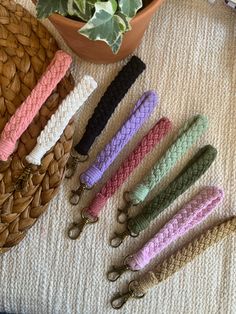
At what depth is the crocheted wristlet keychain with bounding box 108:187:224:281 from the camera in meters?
0.53

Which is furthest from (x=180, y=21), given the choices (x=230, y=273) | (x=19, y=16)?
(x=230, y=273)

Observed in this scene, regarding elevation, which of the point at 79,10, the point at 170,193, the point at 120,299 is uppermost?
the point at 79,10

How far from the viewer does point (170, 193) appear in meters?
0.54

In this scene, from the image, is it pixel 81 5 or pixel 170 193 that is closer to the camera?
pixel 81 5

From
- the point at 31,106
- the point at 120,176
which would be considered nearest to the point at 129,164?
the point at 120,176

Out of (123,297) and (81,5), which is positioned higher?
(81,5)

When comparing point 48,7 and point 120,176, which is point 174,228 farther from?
point 48,7

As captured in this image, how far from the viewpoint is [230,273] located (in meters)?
0.54

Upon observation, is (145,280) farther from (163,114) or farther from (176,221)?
(163,114)

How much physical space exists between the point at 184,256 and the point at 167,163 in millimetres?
97

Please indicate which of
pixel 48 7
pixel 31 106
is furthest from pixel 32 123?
pixel 48 7

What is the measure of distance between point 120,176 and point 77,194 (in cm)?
5

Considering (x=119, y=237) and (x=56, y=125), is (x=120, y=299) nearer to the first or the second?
(x=119, y=237)

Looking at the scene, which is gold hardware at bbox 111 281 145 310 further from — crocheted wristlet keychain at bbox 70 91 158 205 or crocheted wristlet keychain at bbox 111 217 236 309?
crocheted wristlet keychain at bbox 70 91 158 205
